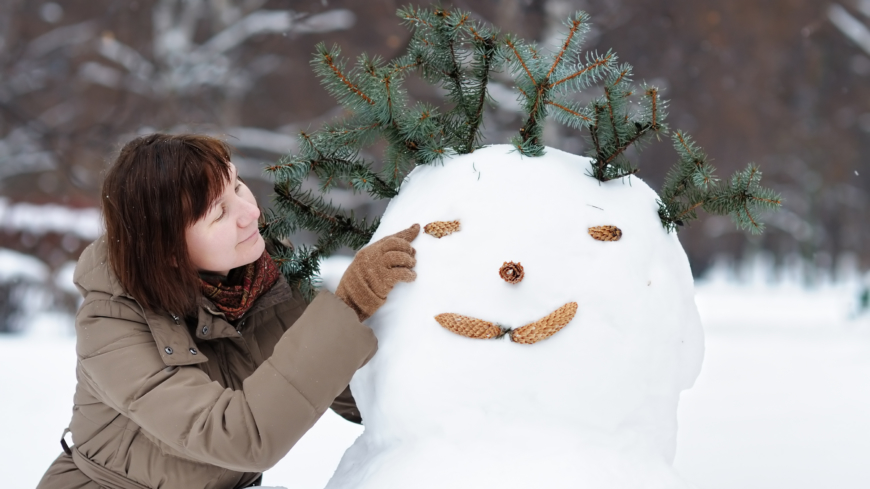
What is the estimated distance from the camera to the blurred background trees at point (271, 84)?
8.39 m

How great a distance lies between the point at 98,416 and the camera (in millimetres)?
1479

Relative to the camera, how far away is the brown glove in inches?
51.9

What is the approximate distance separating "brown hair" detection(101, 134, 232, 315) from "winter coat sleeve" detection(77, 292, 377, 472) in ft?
0.37

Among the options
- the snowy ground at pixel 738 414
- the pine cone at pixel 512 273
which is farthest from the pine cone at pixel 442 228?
the snowy ground at pixel 738 414

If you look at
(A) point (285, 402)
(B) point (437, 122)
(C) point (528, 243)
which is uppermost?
(B) point (437, 122)

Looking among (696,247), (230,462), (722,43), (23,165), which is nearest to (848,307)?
(696,247)

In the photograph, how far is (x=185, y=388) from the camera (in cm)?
128

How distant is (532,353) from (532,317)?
0.07 metres

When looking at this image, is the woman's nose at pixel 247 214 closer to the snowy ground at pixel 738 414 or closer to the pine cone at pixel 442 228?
the pine cone at pixel 442 228

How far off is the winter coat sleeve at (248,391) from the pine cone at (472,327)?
156 millimetres

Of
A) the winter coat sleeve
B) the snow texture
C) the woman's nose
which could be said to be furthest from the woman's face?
the snow texture

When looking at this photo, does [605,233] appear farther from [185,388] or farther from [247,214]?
[185,388]

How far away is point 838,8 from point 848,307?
3.89 m

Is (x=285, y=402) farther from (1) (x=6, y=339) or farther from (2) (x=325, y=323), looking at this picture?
(1) (x=6, y=339)
